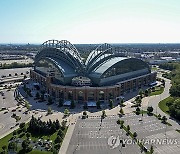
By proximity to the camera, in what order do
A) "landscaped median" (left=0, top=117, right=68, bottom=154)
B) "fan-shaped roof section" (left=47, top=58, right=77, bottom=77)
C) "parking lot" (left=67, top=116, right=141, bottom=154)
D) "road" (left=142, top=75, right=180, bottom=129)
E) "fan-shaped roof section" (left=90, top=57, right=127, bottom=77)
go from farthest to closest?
"fan-shaped roof section" (left=47, top=58, right=77, bottom=77), "fan-shaped roof section" (left=90, top=57, right=127, bottom=77), "road" (left=142, top=75, right=180, bottom=129), "landscaped median" (left=0, top=117, right=68, bottom=154), "parking lot" (left=67, top=116, right=141, bottom=154)

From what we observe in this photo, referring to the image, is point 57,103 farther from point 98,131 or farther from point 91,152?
point 91,152

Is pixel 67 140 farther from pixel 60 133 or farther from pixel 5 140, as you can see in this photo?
pixel 5 140

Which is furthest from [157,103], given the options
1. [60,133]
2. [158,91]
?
[60,133]

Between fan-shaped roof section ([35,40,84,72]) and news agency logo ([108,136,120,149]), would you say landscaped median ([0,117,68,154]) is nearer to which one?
news agency logo ([108,136,120,149])

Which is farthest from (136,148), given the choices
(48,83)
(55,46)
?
(55,46)

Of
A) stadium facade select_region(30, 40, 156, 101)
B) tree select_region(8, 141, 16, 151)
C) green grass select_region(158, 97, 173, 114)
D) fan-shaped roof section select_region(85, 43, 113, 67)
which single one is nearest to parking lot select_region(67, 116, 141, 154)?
tree select_region(8, 141, 16, 151)

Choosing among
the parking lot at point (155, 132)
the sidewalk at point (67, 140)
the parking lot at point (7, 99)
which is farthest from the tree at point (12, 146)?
the parking lot at point (7, 99)
